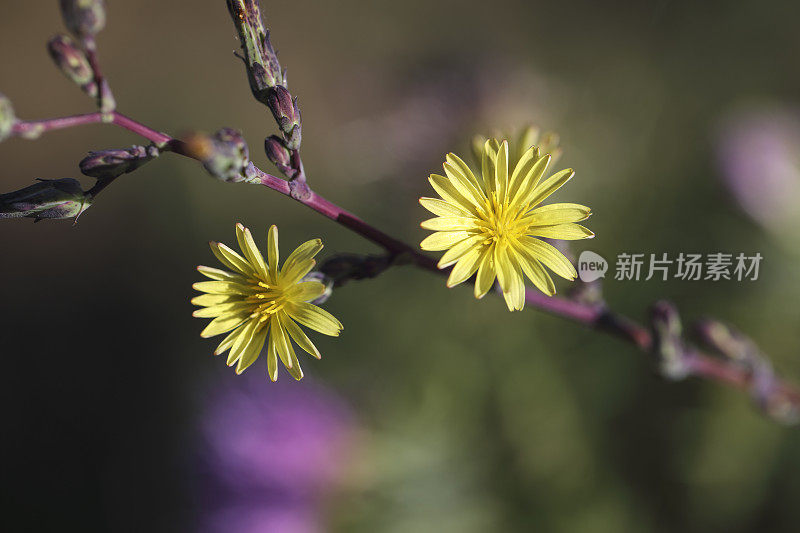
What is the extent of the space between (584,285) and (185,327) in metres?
3.56

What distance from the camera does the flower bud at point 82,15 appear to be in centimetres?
141

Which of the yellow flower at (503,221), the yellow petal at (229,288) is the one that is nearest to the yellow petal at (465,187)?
the yellow flower at (503,221)

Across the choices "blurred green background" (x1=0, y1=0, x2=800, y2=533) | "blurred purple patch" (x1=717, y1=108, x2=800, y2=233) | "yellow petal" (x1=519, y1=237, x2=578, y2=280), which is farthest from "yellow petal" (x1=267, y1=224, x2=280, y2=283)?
"blurred purple patch" (x1=717, y1=108, x2=800, y2=233)

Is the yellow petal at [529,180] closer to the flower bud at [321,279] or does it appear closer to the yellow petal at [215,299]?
the flower bud at [321,279]

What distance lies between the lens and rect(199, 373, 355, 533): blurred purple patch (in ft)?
10.2

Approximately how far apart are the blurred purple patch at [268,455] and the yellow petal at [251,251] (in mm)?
1828

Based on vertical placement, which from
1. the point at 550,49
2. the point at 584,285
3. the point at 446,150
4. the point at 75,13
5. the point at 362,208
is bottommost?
the point at 584,285

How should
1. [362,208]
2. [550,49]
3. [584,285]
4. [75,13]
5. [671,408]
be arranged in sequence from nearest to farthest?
[75,13], [584,285], [671,408], [362,208], [550,49]

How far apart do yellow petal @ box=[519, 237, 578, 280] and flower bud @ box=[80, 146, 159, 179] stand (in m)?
1.06

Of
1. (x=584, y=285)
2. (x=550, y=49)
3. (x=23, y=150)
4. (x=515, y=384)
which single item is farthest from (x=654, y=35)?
(x=23, y=150)

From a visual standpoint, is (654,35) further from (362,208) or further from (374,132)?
(362,208)

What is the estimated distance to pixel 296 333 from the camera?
1.63 metres

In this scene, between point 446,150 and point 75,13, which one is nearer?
point 75,13

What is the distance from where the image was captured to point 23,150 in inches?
228
